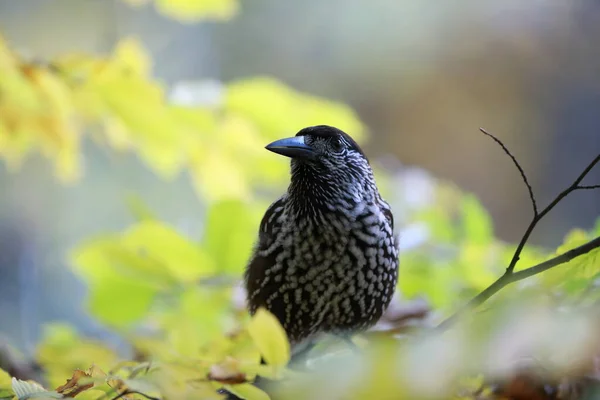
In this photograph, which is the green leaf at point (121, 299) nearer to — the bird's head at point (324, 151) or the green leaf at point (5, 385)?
the bird's head at point (324, 151)

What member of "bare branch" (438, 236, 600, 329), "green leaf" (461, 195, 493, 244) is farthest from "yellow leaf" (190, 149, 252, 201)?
"bare branch" (438, 236, 600, 329)

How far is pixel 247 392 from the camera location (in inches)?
29.8

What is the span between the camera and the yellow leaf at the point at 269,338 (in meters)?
0.70

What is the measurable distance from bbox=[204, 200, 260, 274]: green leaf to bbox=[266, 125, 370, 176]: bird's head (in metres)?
0.19

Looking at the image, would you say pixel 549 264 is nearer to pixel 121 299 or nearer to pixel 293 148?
pixel 293 148

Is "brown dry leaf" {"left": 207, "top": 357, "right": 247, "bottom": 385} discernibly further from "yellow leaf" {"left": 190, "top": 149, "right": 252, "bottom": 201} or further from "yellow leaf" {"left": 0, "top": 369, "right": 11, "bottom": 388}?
"yellow leaf" {"left": 190, "top": 149, "right": 252, "bottom": 201}

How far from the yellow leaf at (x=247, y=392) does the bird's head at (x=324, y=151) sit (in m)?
0.40

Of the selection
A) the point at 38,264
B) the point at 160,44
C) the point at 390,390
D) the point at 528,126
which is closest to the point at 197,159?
the point at 390,390

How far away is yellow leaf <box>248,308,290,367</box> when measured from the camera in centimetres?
70

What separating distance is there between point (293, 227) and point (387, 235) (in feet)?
0.58

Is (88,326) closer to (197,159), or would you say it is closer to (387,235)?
(197,159)

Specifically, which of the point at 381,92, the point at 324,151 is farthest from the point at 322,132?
the point at 381,92

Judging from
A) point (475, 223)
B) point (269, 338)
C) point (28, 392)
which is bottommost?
point (28, 392)

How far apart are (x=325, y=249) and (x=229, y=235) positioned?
0.98 feet
